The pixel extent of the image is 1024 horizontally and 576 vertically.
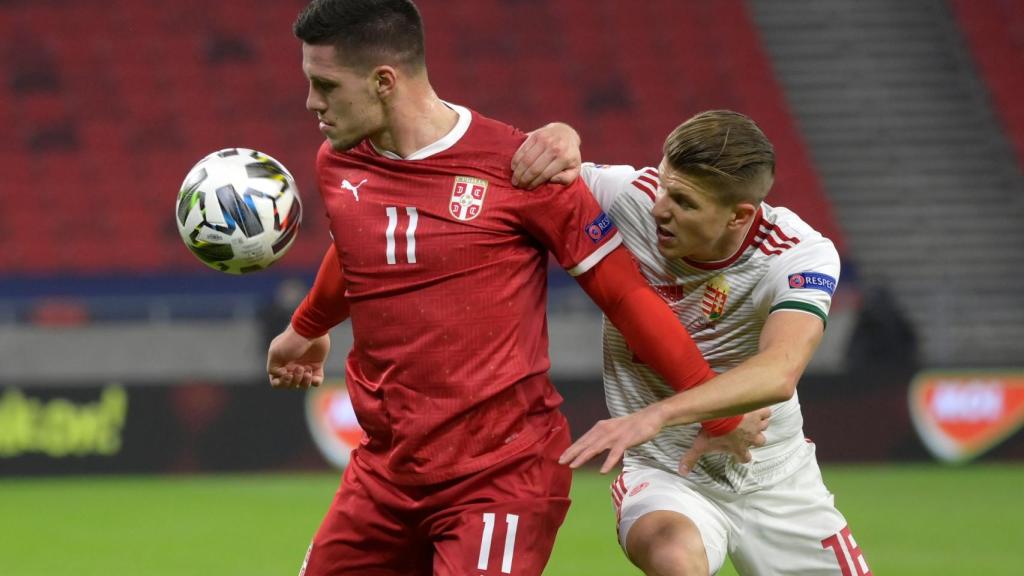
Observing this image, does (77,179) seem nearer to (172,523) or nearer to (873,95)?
(172,523)

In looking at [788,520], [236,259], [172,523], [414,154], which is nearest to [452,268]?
[414,154]

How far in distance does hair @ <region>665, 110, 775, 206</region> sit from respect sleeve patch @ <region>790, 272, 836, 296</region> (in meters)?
0.26

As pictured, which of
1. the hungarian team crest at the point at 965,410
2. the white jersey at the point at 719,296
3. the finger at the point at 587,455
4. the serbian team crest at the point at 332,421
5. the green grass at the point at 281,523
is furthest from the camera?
the hungarian team crest at the point at 965,410

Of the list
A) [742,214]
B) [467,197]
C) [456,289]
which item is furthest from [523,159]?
[742,214]

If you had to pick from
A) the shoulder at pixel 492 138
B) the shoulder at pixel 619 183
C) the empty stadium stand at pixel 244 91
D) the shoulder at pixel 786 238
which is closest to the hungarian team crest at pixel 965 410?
the empty stadium stand at pixel 244 91

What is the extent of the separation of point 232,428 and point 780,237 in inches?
347

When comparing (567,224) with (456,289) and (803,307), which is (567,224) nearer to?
(456,289)

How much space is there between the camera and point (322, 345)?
15.8 feet

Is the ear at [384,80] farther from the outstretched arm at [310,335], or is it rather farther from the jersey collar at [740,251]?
the jersey collar at [740,251]

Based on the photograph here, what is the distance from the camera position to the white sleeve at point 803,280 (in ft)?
14.1

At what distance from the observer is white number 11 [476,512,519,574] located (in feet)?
12.9

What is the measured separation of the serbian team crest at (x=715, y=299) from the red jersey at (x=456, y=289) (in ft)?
1.78

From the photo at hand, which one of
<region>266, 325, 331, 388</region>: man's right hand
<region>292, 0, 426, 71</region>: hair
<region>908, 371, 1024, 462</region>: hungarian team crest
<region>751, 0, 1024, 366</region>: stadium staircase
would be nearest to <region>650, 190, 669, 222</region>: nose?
<region>292, 0, 426, 71</region>: hair

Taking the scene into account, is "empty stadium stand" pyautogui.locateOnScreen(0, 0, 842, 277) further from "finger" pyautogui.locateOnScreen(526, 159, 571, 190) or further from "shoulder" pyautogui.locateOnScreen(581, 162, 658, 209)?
"finger" pyautogui.locateOnScreen(526, 159, 571, 190)
